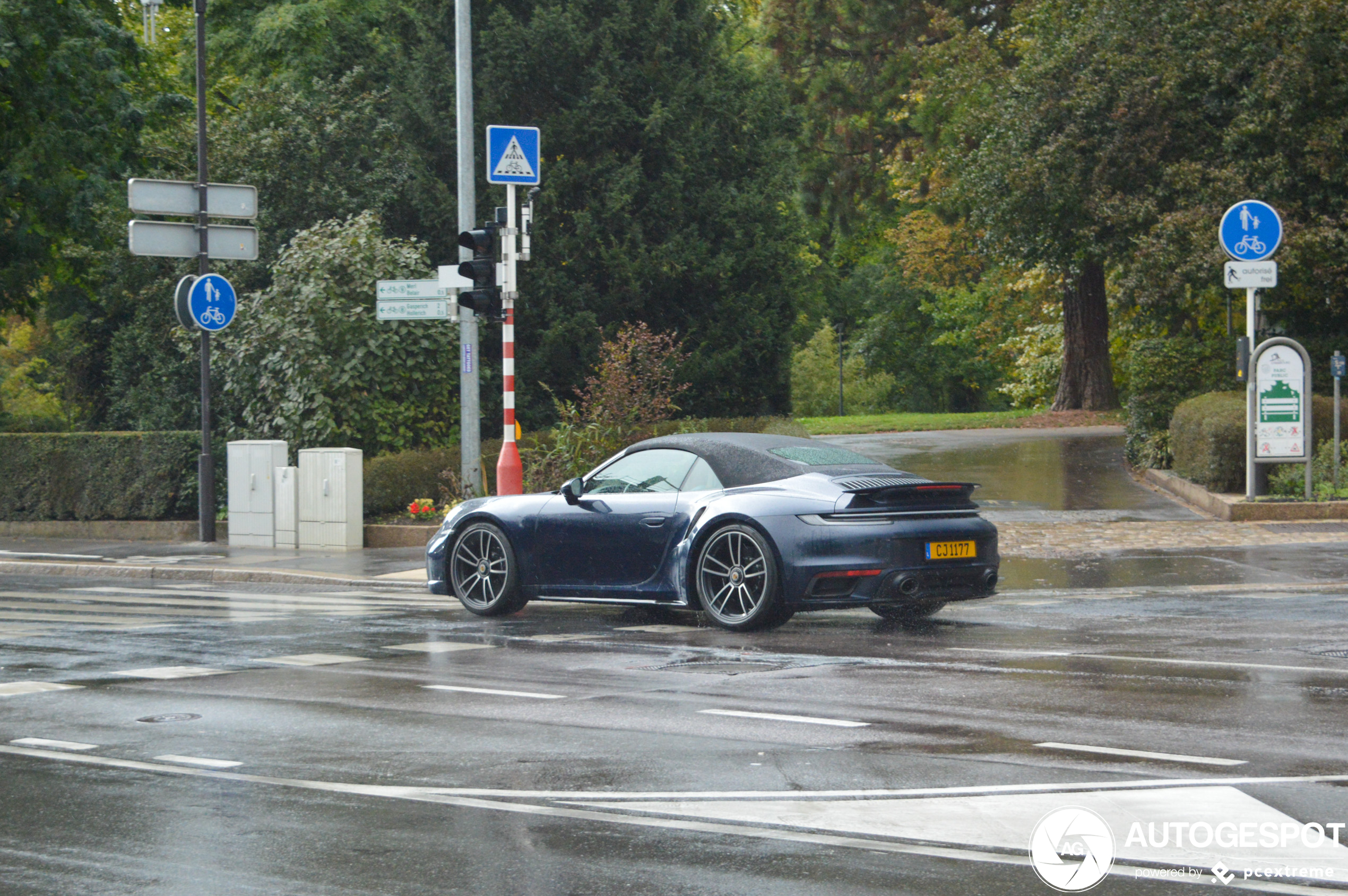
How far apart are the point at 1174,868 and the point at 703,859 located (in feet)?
4.85

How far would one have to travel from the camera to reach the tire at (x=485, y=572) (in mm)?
12688

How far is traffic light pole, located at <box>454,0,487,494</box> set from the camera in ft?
63.5

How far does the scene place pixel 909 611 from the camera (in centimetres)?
1227

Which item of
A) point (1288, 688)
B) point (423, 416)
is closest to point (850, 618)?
point (1288, 688)

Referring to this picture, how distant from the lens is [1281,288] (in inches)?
988

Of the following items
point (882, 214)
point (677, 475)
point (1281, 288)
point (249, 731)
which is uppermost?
point (882, 214)

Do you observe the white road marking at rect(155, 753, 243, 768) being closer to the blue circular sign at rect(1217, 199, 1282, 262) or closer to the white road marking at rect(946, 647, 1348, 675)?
the white road marking at rect(946, 647, 1348, 675)

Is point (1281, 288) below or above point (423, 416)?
above

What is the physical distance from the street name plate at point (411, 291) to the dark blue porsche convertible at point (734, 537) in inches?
271

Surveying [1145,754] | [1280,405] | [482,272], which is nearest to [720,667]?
[1145,754]

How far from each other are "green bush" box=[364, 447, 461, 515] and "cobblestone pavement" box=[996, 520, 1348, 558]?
7.53m

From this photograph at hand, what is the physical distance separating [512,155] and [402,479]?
17.7ft

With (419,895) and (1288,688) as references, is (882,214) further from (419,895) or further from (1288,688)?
(419,895)

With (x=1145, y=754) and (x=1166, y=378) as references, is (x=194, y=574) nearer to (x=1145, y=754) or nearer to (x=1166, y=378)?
(x=1145, y=754)
